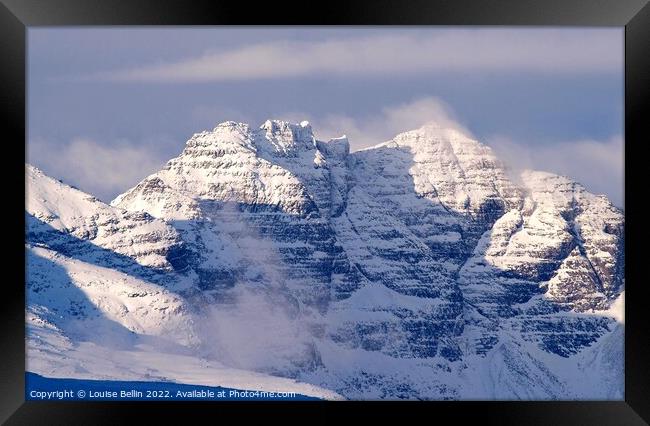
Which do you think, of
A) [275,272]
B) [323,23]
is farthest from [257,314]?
[323,23]

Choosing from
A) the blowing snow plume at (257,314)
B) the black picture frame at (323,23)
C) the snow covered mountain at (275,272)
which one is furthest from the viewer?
the blowing snow plume at (257,314)

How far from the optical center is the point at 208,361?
512ft

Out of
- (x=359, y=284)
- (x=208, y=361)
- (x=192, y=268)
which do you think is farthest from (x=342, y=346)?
(x=208, y=361)

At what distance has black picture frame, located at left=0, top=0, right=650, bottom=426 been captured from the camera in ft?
52.0

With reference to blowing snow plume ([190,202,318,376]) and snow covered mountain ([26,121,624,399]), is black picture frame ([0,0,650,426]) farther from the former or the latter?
blowing snow plume ([190,202,318,376])

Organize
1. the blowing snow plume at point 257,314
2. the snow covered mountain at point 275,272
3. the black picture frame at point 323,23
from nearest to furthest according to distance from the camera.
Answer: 1. the black picture frame at point 323,23
2. the snow covered mountain at point 275,272
3. the blowing snow plume at point 257,314

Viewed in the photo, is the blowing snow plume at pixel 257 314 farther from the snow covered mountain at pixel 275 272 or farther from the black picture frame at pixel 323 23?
the black picture frame at pixel 323 23

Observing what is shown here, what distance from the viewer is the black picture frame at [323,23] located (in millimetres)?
15836

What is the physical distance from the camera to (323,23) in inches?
641

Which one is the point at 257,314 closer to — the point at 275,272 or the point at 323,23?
the point at 275,272

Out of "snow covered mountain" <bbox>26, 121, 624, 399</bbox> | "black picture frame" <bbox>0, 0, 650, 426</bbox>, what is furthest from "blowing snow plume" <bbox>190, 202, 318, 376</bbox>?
"black picture frame" <bbox>0, 0, 650, 426</bbox>

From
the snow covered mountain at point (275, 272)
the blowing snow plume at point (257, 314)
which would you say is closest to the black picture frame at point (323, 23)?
the snow covered mountain at point (275, 272)

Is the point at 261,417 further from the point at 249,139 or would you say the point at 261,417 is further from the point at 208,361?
the point at 249,139
